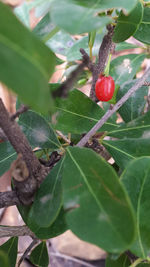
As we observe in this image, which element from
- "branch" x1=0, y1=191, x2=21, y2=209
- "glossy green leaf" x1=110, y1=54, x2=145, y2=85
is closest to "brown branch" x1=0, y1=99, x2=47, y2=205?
"branch" x1=0, y1=191, x2=21, y2=209

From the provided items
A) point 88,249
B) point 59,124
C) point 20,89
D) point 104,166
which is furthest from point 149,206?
point 88,249

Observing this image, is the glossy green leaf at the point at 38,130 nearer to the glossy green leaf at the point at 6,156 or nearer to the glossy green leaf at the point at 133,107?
the glossy green leaf at the point at 6,156

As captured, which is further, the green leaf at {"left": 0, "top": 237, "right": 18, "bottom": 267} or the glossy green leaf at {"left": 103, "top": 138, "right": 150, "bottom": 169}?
the green leaf at {"left": 0, "top": 237, "right": 18, "bottom": 267}

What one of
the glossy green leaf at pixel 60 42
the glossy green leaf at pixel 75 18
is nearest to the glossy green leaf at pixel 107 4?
the glossy green leaf at pixel 75 18

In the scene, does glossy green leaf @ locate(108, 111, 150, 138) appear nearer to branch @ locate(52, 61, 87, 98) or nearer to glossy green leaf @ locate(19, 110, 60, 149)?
glossy green leaf @ locate(19, 110, 60, 149)

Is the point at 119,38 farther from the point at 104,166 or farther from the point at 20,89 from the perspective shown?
the point at 20,89
